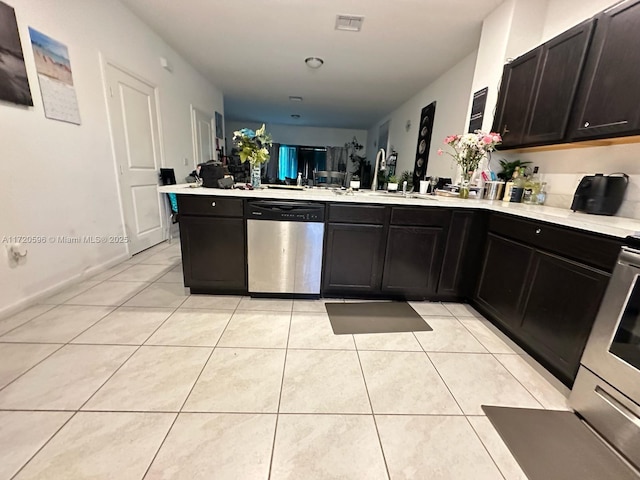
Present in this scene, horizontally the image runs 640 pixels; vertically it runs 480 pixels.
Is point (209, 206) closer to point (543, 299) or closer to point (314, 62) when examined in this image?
point (543, 299)

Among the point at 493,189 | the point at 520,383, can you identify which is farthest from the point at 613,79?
the point at 520,383

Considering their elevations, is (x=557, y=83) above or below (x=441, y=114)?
below

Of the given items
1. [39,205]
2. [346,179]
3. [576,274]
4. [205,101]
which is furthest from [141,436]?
[205,101]

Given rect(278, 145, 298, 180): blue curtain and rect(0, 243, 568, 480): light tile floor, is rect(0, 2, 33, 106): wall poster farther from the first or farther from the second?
rect(278, 145, 298, 180): blue curtain

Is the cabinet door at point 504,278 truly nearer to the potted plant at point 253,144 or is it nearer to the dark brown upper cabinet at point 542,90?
the dark brown upper cabinet at point 542,90

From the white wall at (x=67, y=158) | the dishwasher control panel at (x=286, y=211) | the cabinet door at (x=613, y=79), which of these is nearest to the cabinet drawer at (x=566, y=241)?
the cabinet door at (x=613, y=79)

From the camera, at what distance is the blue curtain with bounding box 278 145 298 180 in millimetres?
8938

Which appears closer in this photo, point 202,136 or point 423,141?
point 423,141

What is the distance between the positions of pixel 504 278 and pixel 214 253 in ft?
7.18

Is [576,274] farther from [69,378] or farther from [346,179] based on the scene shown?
[69,378]

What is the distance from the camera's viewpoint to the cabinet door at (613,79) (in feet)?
4.65

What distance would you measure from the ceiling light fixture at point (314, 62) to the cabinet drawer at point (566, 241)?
320 cm

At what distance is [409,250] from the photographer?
2.15m

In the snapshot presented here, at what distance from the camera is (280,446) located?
1.04m
